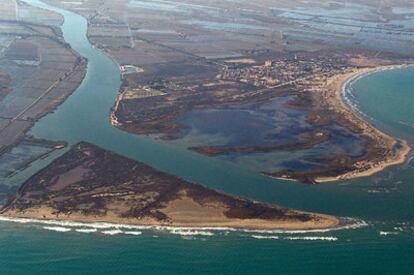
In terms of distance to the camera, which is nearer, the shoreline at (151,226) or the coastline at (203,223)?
the shoreline at (151,226)

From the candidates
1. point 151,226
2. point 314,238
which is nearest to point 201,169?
point 151,226

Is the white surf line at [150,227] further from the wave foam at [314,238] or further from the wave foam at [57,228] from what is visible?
the wave foam at [314,238]

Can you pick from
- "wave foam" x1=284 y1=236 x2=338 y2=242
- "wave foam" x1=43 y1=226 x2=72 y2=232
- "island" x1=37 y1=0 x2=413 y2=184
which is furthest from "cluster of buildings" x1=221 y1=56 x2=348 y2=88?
"wave foam" x1=43 y1=226 x2=72 y2=232

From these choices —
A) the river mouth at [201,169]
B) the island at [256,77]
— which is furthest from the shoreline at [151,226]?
the island at [256,77]

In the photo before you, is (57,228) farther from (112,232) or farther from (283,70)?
(283,70)

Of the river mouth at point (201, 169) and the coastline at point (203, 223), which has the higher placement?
the river mouth at point (201, 169)

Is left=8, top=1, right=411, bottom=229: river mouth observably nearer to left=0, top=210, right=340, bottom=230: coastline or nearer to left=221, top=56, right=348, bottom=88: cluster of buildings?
left=0, top=210, right=340, bottom=230: coastline
